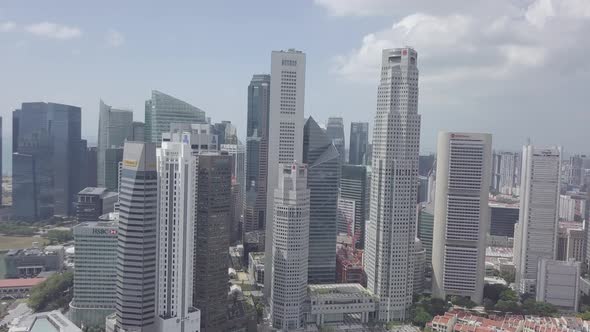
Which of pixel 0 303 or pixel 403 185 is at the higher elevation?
pixel 403 185

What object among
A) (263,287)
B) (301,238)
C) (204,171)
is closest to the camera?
(204,171)

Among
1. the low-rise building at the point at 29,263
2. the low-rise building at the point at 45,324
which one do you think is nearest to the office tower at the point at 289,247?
the low-rise building at the point at 45,324

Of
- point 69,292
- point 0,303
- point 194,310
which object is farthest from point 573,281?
point 0,303

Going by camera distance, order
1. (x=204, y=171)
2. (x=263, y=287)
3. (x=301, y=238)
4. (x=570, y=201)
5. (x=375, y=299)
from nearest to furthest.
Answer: (x=204, y=171) < (x=301, y=238) < (x=375, y=299) < (x=263, y=287) < (x=570, y=201)

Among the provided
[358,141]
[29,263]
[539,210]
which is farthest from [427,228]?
[358,141]

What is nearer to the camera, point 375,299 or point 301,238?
point 301,238

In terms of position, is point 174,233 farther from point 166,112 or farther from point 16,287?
point 166,112

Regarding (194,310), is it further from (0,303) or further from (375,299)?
(0,303)
